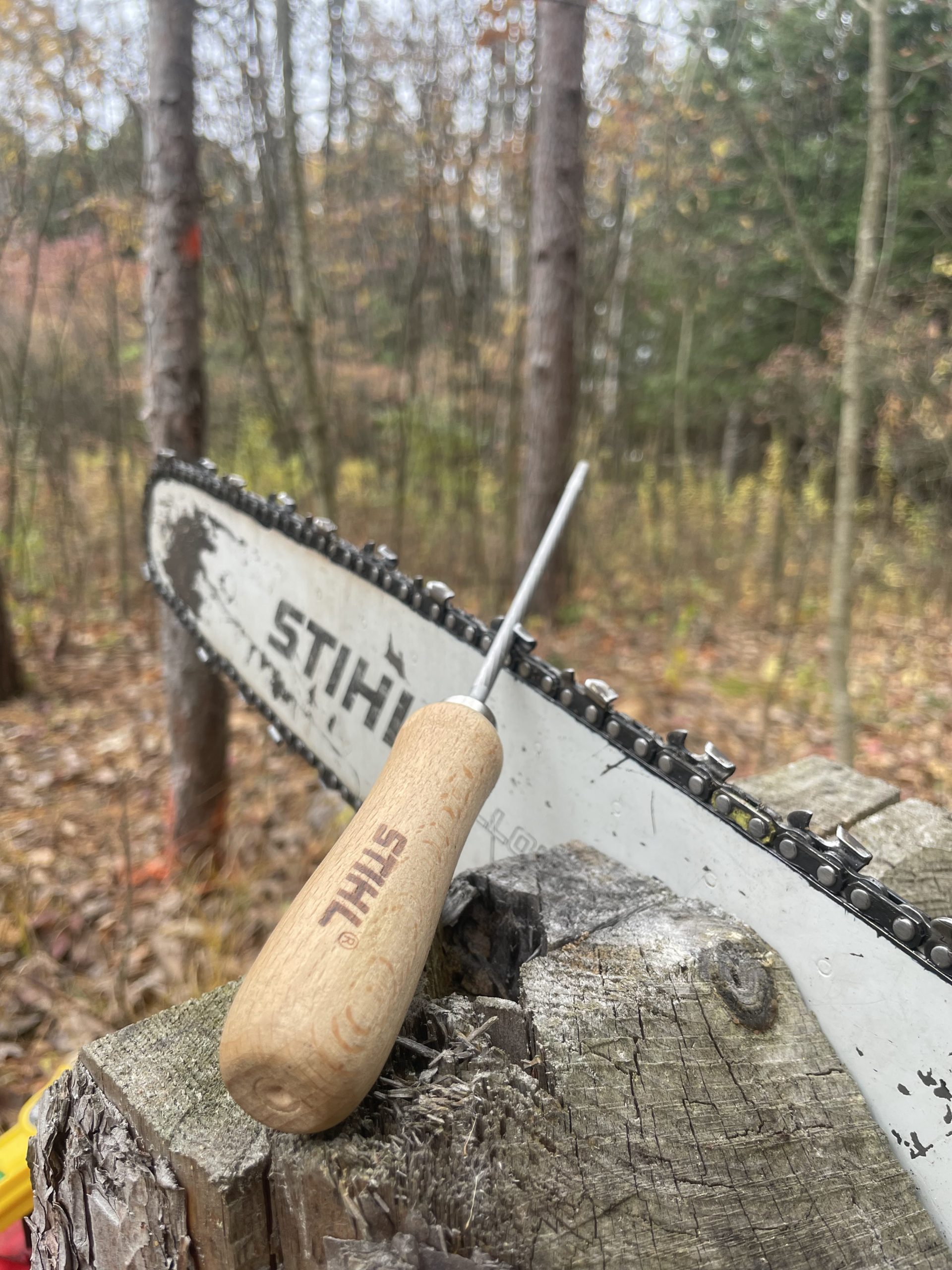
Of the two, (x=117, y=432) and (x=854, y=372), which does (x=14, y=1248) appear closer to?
(x=854, y=372)

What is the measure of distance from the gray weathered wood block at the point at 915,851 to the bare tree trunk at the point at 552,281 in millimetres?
4385

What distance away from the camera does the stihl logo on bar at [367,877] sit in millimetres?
771

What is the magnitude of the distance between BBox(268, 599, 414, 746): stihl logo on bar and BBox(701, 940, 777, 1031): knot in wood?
34.9 inches

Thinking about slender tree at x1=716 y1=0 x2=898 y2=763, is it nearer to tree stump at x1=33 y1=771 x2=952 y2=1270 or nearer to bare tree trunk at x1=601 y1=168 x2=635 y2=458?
tree stump at x1=33 y1=771 x2=952 y2=1270

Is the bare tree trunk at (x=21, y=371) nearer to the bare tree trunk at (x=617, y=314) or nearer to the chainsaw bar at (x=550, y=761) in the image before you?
the chainsaw bar at (x=550, y=761)

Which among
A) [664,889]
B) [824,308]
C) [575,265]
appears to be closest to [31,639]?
[575,265]

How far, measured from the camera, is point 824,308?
953cm

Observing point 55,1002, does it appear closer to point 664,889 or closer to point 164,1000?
point 164,1000

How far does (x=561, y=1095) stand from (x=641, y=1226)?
0.13m

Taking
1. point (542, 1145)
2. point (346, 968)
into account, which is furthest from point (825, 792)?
point (346, 968)

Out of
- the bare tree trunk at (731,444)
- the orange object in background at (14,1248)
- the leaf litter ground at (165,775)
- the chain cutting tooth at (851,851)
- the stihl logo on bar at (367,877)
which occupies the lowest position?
the leaf litter ground at (165,775)

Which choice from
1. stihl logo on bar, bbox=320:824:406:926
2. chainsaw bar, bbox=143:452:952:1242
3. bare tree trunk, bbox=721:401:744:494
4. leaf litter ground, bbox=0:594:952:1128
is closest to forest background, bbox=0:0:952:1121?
leaf litter ground, bbox=0:594:952:1128

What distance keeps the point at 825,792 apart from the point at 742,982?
2.55ft

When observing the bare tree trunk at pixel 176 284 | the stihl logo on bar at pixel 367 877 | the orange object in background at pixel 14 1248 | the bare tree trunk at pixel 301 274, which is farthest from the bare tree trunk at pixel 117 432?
the stihl logo on bar at pixel 367 877
